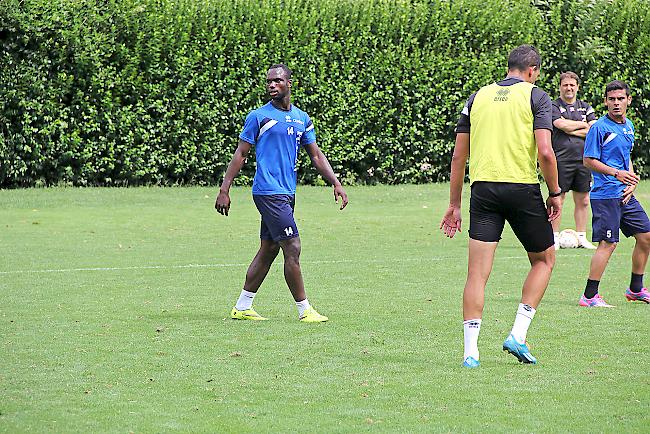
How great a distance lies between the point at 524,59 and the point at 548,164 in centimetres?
69

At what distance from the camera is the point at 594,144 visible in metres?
10.6

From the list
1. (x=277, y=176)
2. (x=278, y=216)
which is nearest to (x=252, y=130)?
(x=277, y=176)

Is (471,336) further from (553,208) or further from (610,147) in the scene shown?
(610,147)

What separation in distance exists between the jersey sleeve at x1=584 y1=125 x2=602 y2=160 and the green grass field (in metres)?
1.35

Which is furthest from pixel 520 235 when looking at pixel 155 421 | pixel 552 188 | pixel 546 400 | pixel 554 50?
pixel 554 50

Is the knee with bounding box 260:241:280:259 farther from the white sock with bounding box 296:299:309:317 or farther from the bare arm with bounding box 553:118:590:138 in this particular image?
the bare arm with bounding box 553:118:590:138

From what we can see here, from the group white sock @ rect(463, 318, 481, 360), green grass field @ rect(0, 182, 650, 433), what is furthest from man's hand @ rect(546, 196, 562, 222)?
green grass field @ rect(0, 182, 650, 433)

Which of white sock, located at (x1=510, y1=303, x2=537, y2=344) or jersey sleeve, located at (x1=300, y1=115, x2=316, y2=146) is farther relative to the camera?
jersey sleeve, located at (x1=300, y1=115, x2=316, y2=146)

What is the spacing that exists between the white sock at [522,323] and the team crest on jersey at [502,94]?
136cm

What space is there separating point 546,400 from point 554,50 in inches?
765

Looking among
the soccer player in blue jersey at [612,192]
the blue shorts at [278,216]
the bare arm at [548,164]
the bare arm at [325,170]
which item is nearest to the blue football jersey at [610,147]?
the soccer player in blue jersey at [612,192]

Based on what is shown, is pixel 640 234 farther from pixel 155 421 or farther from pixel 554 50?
pixel 554 50

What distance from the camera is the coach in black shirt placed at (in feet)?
50.8

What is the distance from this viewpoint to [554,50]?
83.0 ft
